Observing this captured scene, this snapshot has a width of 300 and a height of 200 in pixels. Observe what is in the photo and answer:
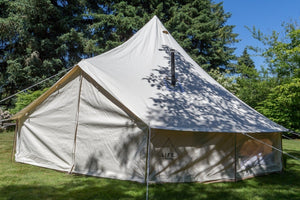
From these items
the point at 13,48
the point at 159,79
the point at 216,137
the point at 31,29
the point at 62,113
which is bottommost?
the point at 216,137

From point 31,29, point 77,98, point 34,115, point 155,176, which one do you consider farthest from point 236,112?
point 31,29

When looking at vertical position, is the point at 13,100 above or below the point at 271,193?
above

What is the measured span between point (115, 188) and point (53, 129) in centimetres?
248

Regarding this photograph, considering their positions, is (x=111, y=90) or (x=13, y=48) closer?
(x=111, y=90)

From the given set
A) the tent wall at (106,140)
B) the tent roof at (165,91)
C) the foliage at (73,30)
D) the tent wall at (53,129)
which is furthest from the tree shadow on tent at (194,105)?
the foliage at (73,30)

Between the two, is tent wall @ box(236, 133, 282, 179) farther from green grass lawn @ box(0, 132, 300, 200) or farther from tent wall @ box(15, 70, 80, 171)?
tent wall @ box(15, 70, 80, 171)

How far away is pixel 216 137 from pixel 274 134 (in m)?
1.99

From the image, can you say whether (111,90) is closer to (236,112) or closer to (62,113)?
(62,113)

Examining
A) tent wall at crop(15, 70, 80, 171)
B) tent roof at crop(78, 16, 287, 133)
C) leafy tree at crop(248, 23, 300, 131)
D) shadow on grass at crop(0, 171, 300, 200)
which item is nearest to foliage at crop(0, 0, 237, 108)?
leafy tree at crop(248, 23, 300, 131)

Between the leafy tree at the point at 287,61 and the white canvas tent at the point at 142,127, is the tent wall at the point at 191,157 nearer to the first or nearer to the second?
the white canvas tent at the point at 142,127

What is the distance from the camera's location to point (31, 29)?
17641 mm

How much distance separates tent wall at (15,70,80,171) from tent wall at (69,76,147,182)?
0.29 m

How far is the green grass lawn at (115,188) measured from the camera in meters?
4.34

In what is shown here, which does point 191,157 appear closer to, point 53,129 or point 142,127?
point 142,127
